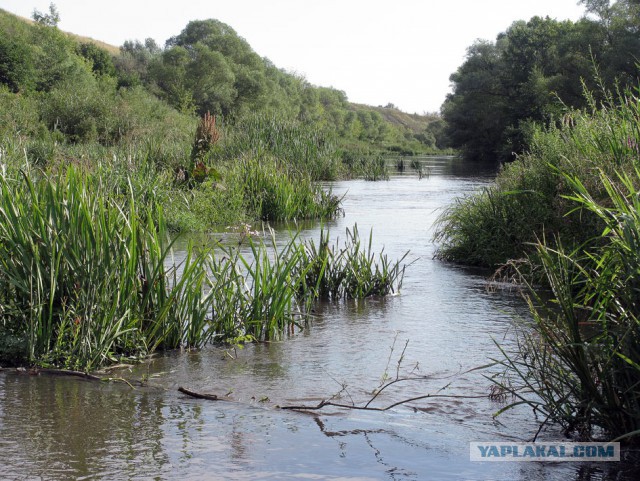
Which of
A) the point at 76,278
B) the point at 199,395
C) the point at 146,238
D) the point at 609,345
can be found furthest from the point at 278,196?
the point at 609,345

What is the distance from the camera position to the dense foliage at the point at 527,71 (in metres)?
44.6

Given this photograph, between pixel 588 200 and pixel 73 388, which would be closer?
pixel 588 200

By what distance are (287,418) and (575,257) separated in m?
4.84

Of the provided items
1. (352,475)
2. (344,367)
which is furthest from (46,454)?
(344,367)

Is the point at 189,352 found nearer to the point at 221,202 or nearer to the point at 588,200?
the point at 588,200

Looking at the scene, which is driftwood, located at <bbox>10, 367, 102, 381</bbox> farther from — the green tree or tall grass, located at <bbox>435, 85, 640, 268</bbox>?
the green tree

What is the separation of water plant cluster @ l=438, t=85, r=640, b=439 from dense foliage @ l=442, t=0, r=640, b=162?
3162 cm

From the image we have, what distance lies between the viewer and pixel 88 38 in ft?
388

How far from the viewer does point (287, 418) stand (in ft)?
17.0

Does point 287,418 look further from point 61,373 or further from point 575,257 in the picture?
point 575,257

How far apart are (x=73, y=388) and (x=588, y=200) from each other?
12.0 ft

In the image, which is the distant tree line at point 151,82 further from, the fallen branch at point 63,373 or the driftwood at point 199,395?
the driftwood at point 199,395

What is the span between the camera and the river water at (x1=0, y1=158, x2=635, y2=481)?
4285mm

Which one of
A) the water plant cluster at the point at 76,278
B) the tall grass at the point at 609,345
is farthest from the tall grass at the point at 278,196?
the tall grass at the point at 609,345
